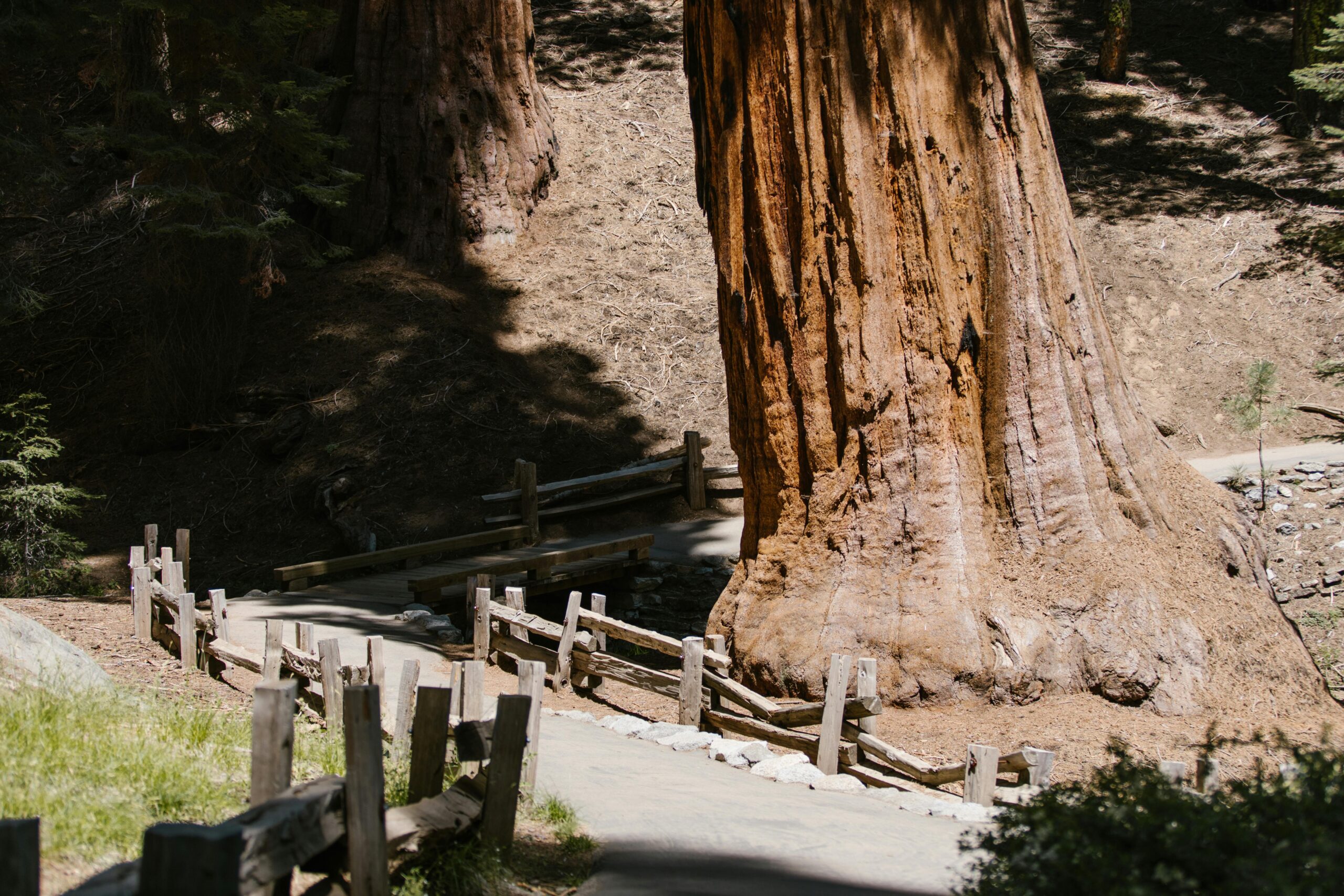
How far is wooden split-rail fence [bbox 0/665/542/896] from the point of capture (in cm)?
271

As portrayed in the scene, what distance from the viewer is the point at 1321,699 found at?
838cm

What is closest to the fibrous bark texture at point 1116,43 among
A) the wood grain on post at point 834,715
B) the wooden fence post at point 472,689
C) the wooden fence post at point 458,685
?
the wood grain on post at point 834,715

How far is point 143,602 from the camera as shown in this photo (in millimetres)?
10305

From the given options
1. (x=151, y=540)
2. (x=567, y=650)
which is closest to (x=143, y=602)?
(x=151, y=540)

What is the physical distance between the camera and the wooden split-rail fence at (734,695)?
660cm

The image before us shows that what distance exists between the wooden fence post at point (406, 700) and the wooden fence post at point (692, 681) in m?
2.59

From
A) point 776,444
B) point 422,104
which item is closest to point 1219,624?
point 776,444

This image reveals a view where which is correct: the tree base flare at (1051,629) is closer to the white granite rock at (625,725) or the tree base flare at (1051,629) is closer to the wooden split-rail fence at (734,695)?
the wooden split-rail fence at (734,695)

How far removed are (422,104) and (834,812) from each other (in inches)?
687

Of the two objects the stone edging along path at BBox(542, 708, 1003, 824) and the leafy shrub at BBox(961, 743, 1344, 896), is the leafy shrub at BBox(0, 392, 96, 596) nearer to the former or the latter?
the stone edging along path at BBox(542, 708, 1003, 824)

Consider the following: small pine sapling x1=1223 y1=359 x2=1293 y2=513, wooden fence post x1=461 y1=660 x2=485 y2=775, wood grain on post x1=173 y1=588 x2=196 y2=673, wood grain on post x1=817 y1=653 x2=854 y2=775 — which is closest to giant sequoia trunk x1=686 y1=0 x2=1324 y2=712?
wood grain on post x1=817 y1=653 x2=854 y2=775

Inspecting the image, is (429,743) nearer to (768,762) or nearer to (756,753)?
(768,762)

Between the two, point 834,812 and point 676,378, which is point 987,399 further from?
point 676,378

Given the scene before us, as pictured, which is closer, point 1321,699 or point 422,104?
point 1321,699
